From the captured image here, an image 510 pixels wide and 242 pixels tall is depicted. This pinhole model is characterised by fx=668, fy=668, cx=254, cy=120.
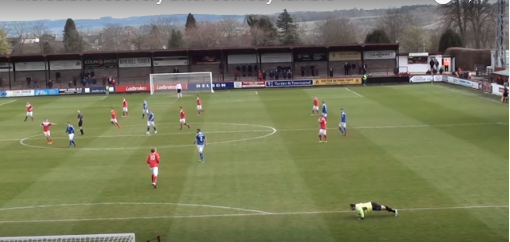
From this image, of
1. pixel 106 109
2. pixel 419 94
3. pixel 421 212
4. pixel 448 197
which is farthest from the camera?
pixel 419 94

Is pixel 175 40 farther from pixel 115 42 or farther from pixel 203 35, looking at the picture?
pixel 115 42

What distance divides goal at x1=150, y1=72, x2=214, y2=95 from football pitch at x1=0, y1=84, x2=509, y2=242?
23.7m

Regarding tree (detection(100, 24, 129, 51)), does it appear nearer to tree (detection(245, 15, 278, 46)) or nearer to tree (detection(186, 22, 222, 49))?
tree (detection(186, 22, 222, 49))

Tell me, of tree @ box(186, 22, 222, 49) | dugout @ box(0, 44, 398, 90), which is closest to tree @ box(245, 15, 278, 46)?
tree @ box(186, 22, 222, 49)

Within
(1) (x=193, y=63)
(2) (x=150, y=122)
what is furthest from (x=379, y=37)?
(2) (x=150, y=122)

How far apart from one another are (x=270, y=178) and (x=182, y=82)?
156 ft

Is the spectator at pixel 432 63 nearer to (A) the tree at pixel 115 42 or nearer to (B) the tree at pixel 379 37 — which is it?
(B) the tree at pixel 379 37

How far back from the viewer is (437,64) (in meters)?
79.9

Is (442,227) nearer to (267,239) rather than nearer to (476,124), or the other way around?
(267,239)

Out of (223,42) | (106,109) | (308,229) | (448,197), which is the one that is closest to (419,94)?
(106,109)

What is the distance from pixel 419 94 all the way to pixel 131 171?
38.3 meters

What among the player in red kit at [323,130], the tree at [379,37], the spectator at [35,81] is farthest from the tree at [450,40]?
the player in red kit at [323,130]

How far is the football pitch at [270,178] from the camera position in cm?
1928

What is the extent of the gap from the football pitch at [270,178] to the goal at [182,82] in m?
23.7
